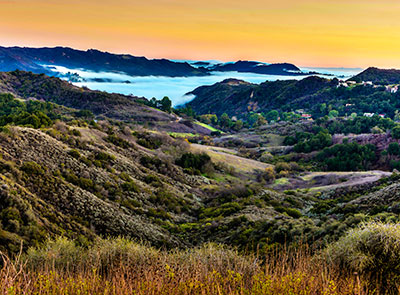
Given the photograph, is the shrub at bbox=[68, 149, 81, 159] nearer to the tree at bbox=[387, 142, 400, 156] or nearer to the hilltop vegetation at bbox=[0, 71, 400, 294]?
the hilltop vegetation at bbox=[0, 71, 400, 294]

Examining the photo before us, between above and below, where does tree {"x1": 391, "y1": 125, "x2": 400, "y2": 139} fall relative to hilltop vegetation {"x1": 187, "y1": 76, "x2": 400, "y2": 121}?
below

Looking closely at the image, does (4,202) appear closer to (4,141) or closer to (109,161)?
(4,141)

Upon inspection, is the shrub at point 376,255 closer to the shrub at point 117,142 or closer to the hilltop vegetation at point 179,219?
the hilltop vegetation at point 179,219

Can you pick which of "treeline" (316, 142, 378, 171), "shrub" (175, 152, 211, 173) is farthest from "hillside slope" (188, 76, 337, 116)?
"shrub" (175, 152, 211, 173)

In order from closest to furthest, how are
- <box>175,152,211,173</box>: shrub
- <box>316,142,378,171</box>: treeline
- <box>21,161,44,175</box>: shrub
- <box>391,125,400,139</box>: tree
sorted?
<box>21,161,44,175</box>: shrub, <box>175,152,211,173</box>: shrub, <box>316,142,378,171</box>: treeline, <box>391,125,400,139</box>: tree

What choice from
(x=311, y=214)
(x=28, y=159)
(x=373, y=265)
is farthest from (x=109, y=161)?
(x=373, y=265)

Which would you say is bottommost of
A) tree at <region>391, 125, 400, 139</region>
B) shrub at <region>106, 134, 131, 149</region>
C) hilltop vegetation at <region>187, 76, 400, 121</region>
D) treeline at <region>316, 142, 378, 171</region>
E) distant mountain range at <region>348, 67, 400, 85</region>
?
treeline at <region>316, 142, 378, 171</region>

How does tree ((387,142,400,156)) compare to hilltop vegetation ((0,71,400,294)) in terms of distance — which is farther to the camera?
tree ((387,142,400,156))

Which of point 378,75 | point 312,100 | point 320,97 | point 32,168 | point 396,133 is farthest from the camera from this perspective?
point 378,75

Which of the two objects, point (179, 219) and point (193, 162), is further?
point (193, 162)

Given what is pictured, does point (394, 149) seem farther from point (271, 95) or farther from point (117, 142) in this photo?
point (271, 95)

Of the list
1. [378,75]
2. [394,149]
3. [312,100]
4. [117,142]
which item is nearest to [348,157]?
[394,149]

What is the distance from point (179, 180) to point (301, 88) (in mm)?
157457

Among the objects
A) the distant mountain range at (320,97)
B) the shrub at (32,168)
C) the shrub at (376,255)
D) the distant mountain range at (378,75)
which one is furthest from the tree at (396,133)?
the distant mountain range at (378,75)
